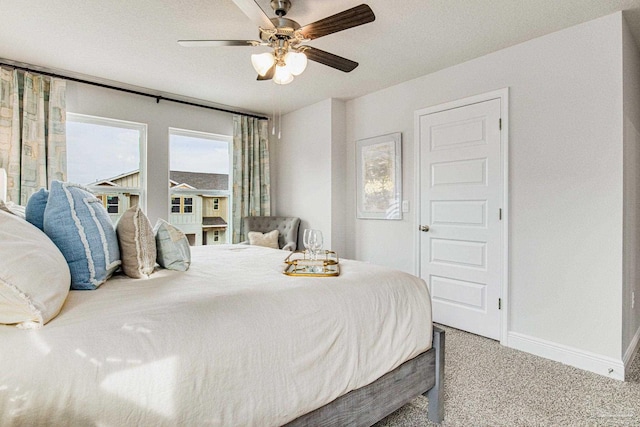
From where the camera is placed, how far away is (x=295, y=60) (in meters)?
2.21

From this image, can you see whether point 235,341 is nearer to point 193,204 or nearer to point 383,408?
point 383,408

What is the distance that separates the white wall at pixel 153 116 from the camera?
3.59 m

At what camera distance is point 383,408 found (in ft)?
5.16

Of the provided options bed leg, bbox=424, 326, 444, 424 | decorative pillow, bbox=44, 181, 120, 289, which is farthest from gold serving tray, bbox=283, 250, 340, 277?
decorative pillow, bbox=44, 181, 120, 289

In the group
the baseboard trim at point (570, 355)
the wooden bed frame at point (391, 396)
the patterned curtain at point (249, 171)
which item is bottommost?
the baseboard trim at point (570, 355)

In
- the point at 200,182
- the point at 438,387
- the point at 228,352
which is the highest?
the point at 200,182

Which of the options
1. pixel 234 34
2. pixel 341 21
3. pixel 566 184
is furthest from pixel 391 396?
pixel 234 34

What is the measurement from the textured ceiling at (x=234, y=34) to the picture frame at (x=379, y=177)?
2.27ft

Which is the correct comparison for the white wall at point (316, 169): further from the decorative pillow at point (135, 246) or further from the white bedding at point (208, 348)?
the decorative pillow at point (135, 246)

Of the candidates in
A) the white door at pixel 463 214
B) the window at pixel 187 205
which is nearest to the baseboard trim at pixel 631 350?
the white door at pixel 463 214

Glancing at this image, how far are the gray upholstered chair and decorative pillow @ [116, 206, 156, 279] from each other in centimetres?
280

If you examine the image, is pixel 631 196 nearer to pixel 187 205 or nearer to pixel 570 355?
pixel 570 355

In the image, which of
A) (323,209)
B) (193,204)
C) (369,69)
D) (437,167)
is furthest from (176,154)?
(437,167)

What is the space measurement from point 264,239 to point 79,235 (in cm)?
312
